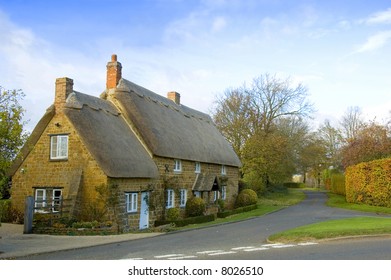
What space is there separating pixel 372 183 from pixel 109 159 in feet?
70.3

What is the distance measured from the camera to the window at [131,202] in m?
22.3

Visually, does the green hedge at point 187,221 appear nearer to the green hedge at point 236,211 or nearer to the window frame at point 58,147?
the green hedge at point 236,211

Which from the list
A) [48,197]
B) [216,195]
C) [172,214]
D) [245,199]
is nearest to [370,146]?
[245,199]

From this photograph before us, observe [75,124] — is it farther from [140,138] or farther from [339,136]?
[339,136]

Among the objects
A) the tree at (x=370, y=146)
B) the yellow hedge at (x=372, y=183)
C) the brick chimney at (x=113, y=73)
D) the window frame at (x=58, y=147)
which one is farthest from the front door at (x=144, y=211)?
the tree at (x=370, y=146)

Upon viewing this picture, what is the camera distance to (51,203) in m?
22.2

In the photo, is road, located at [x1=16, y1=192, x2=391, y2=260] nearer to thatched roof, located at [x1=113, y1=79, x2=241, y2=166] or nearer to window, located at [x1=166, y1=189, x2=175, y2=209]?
window, located at [x1=166, y1=189, x2=175, y2=209]

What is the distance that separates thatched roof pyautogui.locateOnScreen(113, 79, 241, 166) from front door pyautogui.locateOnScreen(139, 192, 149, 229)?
262 cm

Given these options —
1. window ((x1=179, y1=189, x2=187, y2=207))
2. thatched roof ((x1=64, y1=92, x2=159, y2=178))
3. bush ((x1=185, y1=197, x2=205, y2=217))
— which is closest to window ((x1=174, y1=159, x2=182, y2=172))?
window ((x1=179, y1=189, x2=187, y2=207))

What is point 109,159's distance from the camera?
21.1 m

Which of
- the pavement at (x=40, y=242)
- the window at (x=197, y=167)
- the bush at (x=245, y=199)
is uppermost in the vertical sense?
the window at (x=197, y=167)

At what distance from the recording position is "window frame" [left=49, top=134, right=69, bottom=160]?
22142 millimetres

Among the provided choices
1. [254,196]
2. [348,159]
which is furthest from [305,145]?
[254,196]

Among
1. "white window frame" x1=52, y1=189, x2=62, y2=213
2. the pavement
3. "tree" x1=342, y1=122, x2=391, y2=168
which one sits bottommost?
the pavement
